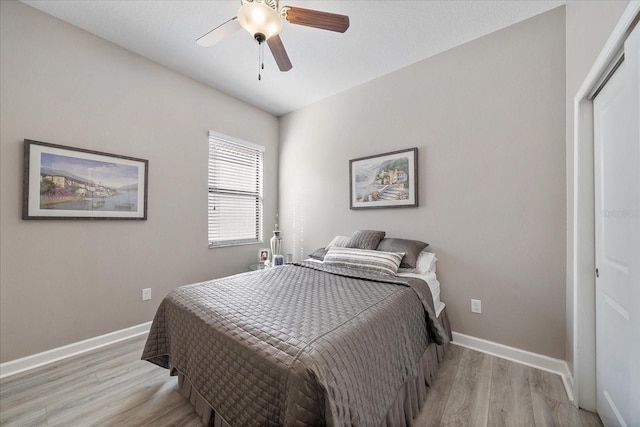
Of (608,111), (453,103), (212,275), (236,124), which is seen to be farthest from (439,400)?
(236,124)

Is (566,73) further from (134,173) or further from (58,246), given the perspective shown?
(58,246)

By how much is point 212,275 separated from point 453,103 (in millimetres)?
3283

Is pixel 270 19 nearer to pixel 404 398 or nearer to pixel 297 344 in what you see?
pixel 297 344

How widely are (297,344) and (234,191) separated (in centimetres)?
273

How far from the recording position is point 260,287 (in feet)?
5.87

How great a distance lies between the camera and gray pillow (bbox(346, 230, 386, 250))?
99.0 inches

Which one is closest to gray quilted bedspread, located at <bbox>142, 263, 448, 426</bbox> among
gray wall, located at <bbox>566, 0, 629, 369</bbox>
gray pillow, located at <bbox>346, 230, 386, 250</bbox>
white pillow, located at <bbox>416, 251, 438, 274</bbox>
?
white pillow, located at <bbox>416, 251, 438, 274</bbox>

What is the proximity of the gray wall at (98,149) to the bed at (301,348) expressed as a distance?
1.08 m

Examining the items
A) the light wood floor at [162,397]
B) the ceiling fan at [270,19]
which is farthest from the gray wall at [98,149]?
the ceiling fan at [270,19]

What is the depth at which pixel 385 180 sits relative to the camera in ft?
8.96

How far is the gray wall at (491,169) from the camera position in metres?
1.90

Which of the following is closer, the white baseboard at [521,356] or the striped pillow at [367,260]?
the white baseboard at [521,356]

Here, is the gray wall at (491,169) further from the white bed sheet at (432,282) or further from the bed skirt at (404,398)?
the bed skirt at (404,398)

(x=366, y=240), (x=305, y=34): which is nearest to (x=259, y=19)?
(x=305, y=34)
